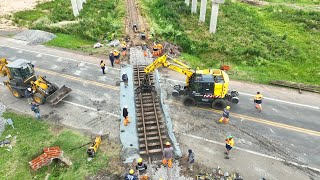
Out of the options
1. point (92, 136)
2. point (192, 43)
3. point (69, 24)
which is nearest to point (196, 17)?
point (192, 43)

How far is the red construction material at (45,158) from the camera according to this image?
13953 millimetres

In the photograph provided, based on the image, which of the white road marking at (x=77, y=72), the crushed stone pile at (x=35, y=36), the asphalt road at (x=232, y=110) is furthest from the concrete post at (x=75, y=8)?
the white road marking at (x=77, y=72)

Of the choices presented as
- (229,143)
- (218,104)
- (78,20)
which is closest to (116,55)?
(218,104)

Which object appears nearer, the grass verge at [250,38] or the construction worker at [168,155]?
the construction worker at [168,155]

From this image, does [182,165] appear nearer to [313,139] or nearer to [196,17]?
[313,139]

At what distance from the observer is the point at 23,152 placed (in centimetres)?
1507

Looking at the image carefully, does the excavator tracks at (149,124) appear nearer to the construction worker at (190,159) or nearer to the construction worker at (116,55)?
the construction worker at (190,159)

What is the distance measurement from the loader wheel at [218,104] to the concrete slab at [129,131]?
16.6 feet

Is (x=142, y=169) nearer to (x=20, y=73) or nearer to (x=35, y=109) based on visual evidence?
(x=35, y=109)

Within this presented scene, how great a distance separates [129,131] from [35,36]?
58.5 feet

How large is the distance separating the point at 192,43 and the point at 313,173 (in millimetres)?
15526

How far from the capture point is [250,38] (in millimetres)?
27625

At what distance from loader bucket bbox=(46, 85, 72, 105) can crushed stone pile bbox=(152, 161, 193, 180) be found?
8574mm

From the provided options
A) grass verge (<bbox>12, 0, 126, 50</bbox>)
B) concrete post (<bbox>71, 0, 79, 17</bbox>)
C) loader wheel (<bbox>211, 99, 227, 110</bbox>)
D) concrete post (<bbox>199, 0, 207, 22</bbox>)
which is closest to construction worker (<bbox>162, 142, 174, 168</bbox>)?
loader wheel (<bbox>211, 99, 227, 110</bbox>)
